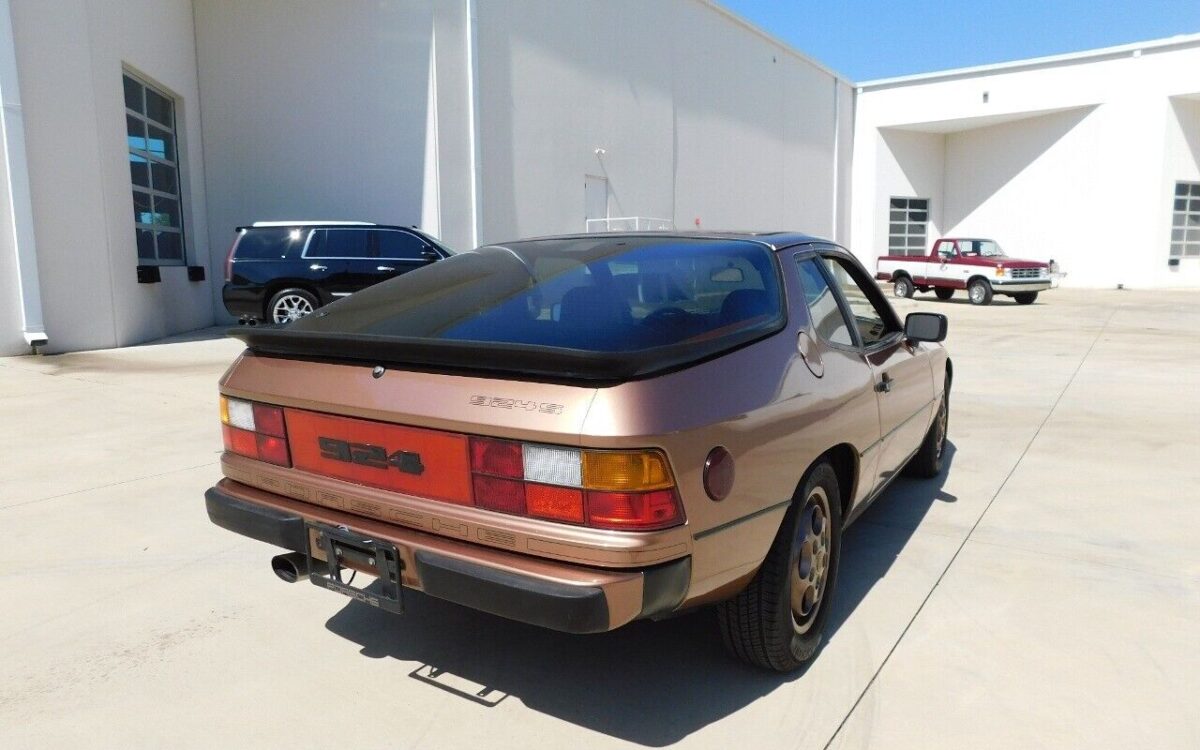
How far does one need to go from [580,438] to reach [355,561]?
2.89 ft

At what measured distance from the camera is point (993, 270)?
19672mm

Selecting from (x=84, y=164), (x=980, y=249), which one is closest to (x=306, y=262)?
(x=84, y=164)

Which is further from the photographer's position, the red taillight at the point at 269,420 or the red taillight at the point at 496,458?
the red taillight at the point at 269,420

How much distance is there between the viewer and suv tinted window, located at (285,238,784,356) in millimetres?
2564

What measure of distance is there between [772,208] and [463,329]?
82.8 ft

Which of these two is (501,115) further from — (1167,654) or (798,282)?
(1167,654)

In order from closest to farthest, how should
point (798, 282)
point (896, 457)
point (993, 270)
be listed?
point (798, 282) < point (896, 457) < point (993, 270)

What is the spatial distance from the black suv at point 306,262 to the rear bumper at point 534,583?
9.48 meters

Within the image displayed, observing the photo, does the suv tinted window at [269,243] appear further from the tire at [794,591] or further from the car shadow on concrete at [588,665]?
the tire at [794,591]

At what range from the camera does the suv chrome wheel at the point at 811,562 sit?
Result: 274cm

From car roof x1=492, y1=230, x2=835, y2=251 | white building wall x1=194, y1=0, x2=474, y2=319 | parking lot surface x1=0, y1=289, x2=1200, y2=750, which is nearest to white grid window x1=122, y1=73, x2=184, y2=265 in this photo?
white building wall x1=194, y1=0, x2=474, y2=319

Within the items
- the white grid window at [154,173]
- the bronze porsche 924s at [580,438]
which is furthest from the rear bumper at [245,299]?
the bronze porsche 924s at [580,438]

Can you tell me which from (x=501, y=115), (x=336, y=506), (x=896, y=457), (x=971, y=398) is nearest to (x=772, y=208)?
(x=501, y=115)

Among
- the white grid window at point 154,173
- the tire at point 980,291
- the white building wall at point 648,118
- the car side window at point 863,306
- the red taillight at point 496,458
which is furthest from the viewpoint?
the tire at point 980,291
